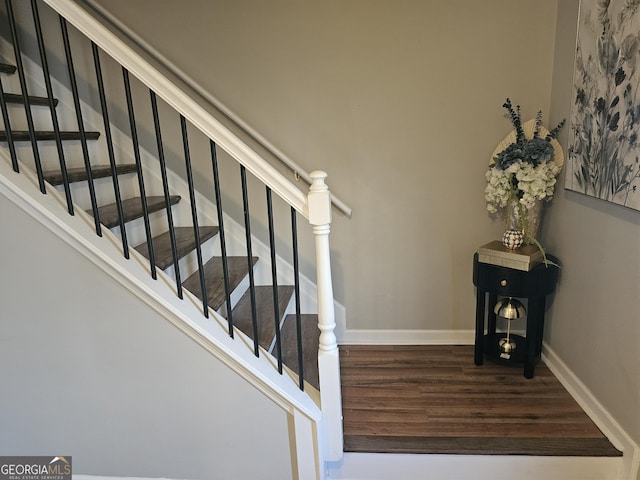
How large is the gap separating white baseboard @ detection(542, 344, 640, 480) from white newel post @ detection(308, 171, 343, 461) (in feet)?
3.68

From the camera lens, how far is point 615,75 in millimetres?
1689

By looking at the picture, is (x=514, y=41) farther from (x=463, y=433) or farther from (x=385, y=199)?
(x=463, y=433)

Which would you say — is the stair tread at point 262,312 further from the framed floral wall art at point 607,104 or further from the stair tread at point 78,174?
the framed floral wall art at point 607,104

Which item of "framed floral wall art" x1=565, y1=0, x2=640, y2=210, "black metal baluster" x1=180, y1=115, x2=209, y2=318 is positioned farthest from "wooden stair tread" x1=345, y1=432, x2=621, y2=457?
"framed floral wall art" x1=565, y1=0, x2=640, y2=210

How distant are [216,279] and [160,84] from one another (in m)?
0.98

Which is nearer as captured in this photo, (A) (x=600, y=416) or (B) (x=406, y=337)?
(A) (x=600, y=416)

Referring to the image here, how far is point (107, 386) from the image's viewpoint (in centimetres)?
173

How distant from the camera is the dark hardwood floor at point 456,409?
1764mm

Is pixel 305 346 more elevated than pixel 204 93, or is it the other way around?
pixel 204 93

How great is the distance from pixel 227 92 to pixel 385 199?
1082mm

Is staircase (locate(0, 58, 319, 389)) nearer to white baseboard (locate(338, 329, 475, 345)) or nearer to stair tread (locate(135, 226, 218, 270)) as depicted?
stair tread (locate(135, 226, 218, 270))

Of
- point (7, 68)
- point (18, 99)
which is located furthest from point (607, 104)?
point (7, 68)

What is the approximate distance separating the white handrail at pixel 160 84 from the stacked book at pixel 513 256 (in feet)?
3.86
